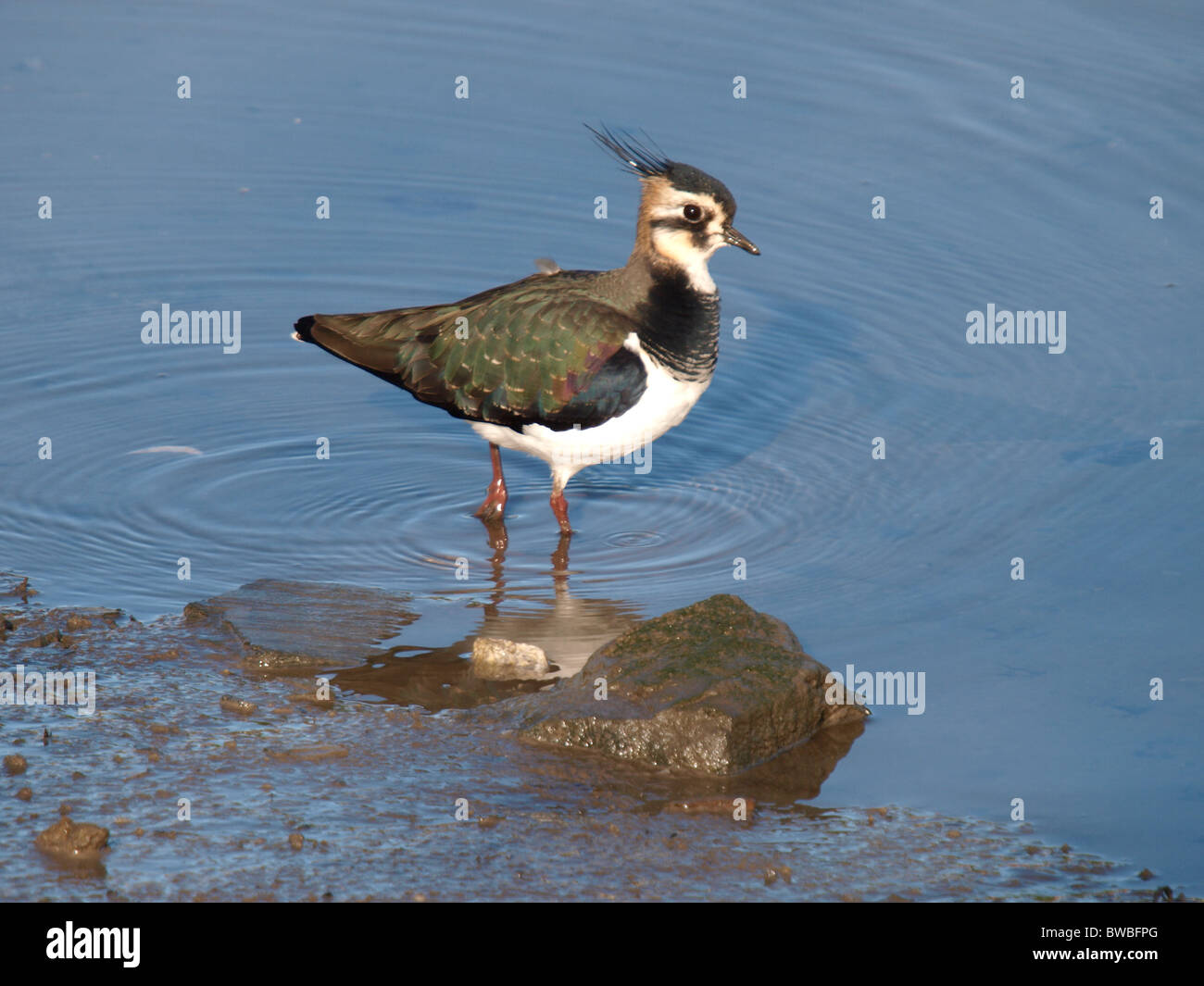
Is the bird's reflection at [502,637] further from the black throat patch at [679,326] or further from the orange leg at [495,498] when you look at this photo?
the black throat patch at [679,326]

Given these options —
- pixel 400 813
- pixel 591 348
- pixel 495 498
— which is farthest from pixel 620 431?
pixel 400 813

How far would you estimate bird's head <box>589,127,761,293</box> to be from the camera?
8.98 m

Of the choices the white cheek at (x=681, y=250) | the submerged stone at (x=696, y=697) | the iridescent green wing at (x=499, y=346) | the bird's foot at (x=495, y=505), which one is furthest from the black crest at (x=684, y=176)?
the submerged stone at (x=696, y=697)

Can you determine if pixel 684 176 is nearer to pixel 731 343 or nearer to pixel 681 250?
pixel 681 250

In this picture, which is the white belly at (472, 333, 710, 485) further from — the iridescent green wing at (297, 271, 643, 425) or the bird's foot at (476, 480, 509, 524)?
the bird's foot at (476, 480, 509, 524)

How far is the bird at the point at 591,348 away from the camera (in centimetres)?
881

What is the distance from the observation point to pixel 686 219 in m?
9.02

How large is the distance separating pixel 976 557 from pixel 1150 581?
3.11ft

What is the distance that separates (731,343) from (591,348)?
281 cm

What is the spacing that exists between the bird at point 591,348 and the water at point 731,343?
695 millimetres

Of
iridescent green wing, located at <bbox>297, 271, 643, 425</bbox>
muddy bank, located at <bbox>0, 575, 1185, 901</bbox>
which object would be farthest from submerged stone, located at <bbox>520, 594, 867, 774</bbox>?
iridescent green wing, located at <bbox>297, 271, 643, 425</bbox>

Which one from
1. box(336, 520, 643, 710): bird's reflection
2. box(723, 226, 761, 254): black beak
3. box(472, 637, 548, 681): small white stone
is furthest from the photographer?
box(723, 226, 761, 254): black beak

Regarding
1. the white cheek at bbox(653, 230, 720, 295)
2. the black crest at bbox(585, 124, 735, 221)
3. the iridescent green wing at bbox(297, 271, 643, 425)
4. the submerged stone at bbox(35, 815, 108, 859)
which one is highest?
the black crest at bbox(585, 124, 735, 221)

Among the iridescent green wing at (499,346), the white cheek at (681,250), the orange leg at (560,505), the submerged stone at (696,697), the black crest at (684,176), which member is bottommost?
the submerged stone at (696,697)
